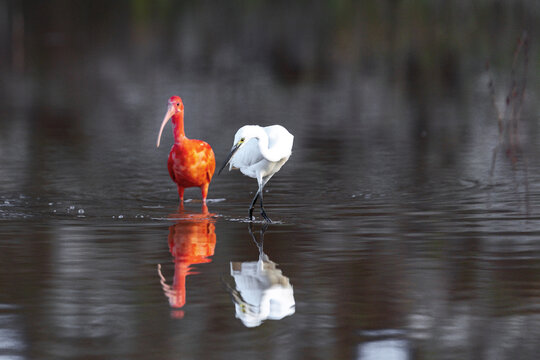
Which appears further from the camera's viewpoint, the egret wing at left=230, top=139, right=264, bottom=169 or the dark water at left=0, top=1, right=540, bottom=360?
the egret wing at left=230, top=139, right=264, bottom=169

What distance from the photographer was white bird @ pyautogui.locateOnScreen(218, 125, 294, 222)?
12.4 m

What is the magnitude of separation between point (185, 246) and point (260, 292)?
7.01ft

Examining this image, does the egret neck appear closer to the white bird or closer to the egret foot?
the white bird

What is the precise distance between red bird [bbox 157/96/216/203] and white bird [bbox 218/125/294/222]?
55 cm

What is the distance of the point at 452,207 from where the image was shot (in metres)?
13.1

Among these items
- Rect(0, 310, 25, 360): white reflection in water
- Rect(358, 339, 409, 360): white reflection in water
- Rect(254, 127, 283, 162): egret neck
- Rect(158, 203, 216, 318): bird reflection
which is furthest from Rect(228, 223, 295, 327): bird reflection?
Rect(254, 127, 283, 162): egret neck

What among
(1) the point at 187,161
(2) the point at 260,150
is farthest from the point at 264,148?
(1) the point at 187,161

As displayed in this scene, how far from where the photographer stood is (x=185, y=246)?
1100 cm

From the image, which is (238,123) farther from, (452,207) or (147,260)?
(147,260)

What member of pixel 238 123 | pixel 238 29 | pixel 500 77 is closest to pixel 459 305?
pixel 238 123

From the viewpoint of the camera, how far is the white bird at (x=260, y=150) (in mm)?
12398

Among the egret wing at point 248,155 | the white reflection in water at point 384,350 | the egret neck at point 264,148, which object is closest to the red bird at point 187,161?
the egret wing at point 248,155

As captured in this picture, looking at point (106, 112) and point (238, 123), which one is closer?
point (238, 123)

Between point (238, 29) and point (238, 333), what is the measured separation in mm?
47882
